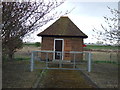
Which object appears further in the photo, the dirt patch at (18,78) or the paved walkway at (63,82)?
the paved walkway at (63,82)

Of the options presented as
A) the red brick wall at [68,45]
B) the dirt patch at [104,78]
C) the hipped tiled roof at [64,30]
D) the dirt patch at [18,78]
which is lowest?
the dirt patch at [104,78]

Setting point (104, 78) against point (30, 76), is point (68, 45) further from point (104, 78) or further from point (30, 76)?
point (30, 76)

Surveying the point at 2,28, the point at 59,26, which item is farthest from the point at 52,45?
the point at 2,28

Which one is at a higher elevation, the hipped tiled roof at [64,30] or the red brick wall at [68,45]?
the hipped tiled roof at [64,30]

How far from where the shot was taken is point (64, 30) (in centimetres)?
1565

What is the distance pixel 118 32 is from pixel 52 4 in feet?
10.8

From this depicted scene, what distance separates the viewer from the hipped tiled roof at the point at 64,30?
49.5ft

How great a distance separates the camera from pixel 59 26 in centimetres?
1636

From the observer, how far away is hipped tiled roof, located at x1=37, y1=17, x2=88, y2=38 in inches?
594

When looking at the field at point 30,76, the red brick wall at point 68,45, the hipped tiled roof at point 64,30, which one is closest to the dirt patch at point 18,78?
the field at point 30,76

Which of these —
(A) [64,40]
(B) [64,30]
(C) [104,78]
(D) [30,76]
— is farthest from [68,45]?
(D) [30,76]

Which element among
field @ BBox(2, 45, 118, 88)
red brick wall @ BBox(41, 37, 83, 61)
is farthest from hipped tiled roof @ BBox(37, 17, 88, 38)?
field @ BBox(2, 45, 118, 88)

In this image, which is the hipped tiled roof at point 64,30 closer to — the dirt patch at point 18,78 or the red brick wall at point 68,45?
the red brick wall at point 68,45

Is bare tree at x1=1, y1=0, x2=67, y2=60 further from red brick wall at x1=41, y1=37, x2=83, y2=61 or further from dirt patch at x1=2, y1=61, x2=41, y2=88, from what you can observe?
red brick wall at x1=41, y1=37, x2=83, y2=61
